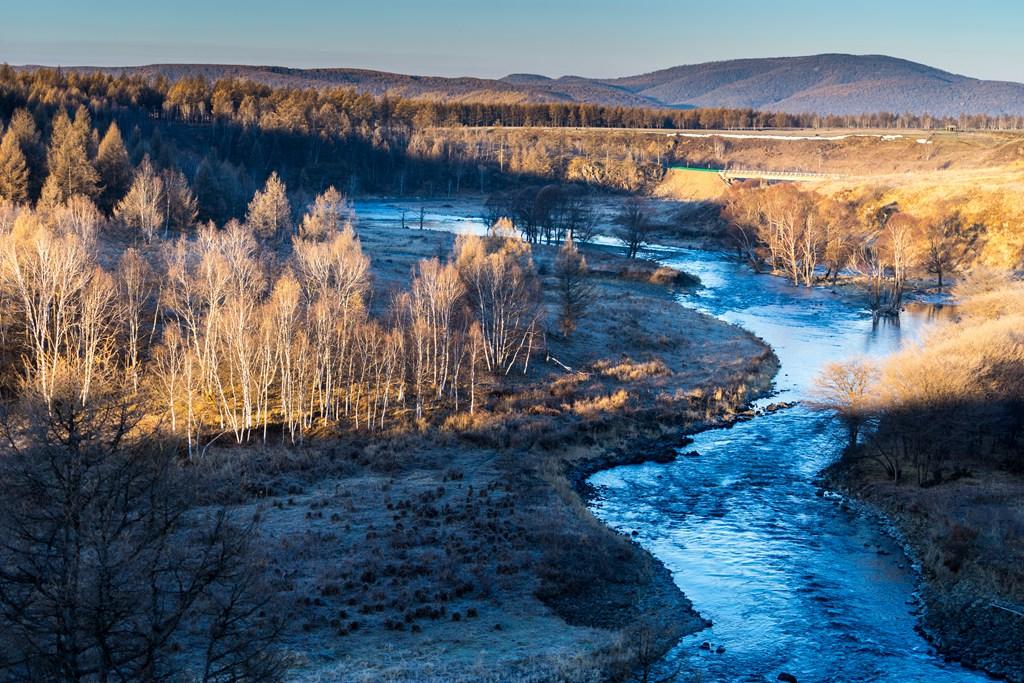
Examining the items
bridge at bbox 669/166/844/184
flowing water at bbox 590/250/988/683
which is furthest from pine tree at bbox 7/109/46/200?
bridge at bbox 669/166/844/184

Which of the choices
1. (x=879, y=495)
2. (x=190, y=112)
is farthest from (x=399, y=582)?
(x=190, y=112)

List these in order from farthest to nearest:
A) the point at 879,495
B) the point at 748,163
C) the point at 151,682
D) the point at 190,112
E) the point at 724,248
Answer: the point at 748,163, the point at 190,112, the point at 724,248, the point at 879,495, the point at 151,682

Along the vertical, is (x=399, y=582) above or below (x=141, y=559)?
below

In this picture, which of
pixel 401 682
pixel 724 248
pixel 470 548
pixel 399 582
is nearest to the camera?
pixel 401 682

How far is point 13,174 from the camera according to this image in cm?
7188

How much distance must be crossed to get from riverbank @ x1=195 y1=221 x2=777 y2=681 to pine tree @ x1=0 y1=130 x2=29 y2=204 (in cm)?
4620

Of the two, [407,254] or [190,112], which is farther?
[190,112]

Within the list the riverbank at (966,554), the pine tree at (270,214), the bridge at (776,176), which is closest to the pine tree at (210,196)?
the pine tree at (270,214)

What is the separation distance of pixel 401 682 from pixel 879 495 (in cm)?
2264

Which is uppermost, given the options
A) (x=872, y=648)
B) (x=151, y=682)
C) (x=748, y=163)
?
(x=748, y=163)

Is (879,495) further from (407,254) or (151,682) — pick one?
(407,254)

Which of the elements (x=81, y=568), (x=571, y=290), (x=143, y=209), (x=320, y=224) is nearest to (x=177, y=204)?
(x=143, y=209)

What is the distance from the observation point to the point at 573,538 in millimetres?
30609

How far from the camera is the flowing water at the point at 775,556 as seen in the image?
23859 mm
